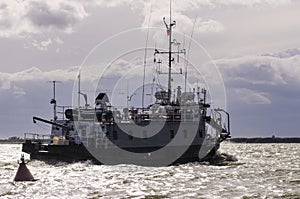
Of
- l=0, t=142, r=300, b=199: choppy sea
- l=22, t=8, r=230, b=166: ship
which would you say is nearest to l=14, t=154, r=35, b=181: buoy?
l=0, t=142, r=300, b=199: choppy sea

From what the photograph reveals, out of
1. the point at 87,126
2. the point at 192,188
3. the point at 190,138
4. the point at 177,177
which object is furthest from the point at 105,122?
the point at 192,188

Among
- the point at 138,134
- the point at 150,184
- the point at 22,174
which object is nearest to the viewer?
the point at 150,184

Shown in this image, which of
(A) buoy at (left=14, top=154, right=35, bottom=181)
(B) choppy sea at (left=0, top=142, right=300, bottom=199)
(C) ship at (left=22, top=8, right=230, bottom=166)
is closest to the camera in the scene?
(B) choppy sea at (left=0, top=142, right=300, bottom=199)

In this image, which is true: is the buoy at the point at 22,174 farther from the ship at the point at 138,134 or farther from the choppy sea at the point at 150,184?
the ship at the point at 138,134

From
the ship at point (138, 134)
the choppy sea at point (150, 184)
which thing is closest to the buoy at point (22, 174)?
the choppy sea at point (150, 184)

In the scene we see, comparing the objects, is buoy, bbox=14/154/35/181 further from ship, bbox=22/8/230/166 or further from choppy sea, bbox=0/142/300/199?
ship, bbox=22/8/230/166

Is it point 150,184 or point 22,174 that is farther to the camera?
point 22,174

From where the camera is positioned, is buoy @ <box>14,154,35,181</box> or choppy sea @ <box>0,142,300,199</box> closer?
choppy sea @ <box>0,142,300,199</box>

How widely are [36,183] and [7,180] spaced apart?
Answer: 374cm

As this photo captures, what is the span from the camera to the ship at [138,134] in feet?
188

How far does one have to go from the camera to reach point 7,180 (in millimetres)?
41469

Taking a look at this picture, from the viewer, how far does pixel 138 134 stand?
190 ft

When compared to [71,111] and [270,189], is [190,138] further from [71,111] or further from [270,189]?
[270,189]

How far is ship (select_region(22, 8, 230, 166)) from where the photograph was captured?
57156 mm
